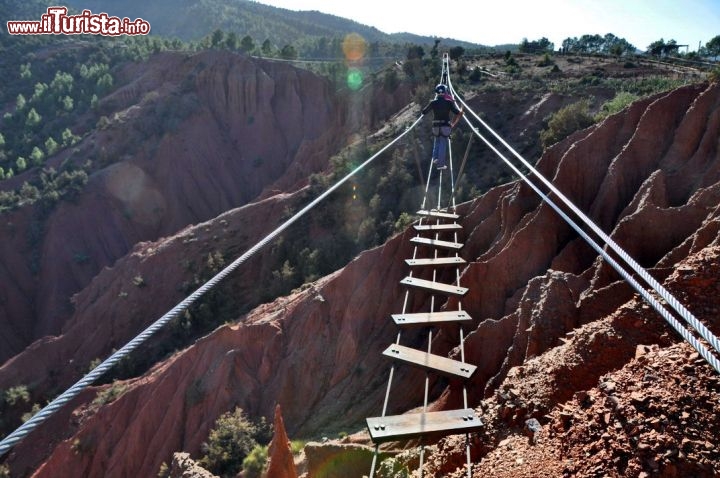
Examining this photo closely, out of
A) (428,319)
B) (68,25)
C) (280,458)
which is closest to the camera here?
(428,319)

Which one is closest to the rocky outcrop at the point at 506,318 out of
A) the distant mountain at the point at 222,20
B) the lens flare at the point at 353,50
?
the lens flare at the point at 353,50

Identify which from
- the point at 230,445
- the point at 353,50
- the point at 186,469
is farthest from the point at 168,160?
the point at 186,469

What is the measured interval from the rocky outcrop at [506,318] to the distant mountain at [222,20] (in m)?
107

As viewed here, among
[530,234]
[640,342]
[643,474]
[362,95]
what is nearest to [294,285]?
[530,234]

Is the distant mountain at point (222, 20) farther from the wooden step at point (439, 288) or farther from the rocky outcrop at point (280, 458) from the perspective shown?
A: the wooden step at point (439, 288)

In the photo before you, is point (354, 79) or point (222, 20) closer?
point (354, 79)

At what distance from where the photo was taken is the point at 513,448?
4.73m

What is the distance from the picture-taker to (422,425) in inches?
197

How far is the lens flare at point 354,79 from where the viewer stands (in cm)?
5025

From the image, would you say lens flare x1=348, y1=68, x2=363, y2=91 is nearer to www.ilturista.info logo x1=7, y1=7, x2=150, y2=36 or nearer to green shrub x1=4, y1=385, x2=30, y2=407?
www.ilturista.info logo x1=7, y1=7, x2=150, y2=36

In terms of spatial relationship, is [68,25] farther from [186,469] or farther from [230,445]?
[186,469]

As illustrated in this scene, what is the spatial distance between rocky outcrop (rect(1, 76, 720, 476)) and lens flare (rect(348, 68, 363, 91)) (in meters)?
34.3

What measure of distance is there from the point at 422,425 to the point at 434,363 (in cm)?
97

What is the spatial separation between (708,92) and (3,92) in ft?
243
